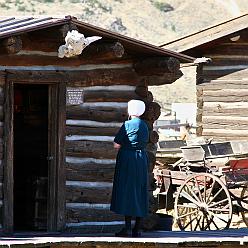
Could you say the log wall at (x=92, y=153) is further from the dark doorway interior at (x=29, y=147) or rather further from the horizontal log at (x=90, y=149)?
the dark doorway interior at (x=29, y=147)

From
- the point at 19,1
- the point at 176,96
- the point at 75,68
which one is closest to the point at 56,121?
the point at 75,68

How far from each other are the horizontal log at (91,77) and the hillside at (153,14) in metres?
38.4

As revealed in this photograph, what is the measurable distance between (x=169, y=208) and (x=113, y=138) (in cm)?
369

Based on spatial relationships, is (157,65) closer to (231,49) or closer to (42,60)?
(42,60)

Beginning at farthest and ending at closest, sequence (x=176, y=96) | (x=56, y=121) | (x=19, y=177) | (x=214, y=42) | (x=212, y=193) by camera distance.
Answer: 1. (x=176, y=96)
2. (x=214, y=42)
3. (x=212, y=193)
4. (x=19, y=177)
5. (x=56, y=121)

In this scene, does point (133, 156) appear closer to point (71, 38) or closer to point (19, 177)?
point (71, 38)

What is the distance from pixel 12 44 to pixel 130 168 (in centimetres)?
219

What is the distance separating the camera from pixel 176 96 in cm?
5388

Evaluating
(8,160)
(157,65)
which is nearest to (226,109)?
(157,65)

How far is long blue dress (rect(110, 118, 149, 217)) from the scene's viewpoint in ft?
40.5

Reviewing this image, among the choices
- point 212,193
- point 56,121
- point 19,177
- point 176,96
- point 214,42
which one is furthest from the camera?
point 176,96

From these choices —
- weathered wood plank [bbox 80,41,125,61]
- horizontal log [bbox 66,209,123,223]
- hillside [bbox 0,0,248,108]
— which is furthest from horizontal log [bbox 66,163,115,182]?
hillside [bbox 0,0,248,108]

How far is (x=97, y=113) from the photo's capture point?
1351 cm

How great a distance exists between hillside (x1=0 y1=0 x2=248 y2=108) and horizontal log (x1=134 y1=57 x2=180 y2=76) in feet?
126
